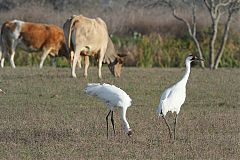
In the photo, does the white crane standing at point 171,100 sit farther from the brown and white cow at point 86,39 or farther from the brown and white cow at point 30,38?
the brown and white cow at point 30,38

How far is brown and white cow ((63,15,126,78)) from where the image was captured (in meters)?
21.4

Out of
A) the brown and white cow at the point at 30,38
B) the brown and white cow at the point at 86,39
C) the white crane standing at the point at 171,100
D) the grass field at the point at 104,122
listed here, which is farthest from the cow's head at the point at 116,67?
the white crane standing at the point at 171,100

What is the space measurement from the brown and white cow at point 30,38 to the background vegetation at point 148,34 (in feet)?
8.73

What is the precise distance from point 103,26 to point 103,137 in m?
11.3

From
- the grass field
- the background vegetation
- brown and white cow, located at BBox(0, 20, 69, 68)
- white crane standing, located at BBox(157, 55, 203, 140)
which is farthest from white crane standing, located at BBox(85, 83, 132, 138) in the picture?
the background vegetation

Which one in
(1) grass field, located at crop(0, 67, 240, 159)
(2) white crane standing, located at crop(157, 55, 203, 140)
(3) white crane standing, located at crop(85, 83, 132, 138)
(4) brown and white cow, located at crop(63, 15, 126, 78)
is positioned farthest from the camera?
(4) brown and white cow, located at crop(63, 15, 126, 78)

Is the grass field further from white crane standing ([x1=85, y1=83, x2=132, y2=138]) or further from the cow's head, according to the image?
the cow's head

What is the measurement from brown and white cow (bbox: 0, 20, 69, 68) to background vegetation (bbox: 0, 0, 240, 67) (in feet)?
8.73

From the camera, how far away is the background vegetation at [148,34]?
100 feet

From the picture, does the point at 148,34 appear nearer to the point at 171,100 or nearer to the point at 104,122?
the point at 104,122

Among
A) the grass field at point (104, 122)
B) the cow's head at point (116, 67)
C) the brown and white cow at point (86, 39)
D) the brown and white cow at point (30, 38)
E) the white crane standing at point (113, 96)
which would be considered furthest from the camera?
the brown and white cow at point (30, 38)

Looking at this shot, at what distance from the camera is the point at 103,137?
11.5 meters

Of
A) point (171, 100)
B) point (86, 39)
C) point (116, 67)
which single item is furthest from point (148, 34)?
point (171, 100)

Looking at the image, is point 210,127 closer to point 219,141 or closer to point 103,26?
point 219,141
